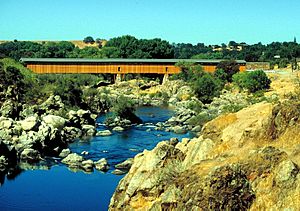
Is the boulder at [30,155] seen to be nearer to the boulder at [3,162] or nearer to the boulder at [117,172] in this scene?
the boulder at [3,162]

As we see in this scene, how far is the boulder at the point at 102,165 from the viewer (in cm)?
3772

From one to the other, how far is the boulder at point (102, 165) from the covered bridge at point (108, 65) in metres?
57.3

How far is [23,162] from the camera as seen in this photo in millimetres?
39750

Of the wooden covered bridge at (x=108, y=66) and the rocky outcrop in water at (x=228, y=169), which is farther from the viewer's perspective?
the wooden covered bridge at (x=108, y=66)

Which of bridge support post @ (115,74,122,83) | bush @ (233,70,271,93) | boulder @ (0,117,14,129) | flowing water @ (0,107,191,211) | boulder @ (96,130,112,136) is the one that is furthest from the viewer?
bridge support post @ (115,74,122,83)

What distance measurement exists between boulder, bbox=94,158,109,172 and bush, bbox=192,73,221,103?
39.1 meters

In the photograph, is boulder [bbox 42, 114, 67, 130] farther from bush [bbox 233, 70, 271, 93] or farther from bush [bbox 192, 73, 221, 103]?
bush [bbox 233, 70, 271, 93]

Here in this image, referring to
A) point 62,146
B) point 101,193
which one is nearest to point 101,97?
point 62,146

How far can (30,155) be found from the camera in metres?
40.8

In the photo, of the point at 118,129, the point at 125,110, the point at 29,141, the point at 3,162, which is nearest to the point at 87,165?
the point at 3,162

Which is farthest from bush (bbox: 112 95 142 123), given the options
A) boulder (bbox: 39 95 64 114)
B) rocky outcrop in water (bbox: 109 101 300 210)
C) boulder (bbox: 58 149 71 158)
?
rocky outcrop in water (bbox: 109 101 300 210)

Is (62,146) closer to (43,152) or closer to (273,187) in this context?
(43,152)

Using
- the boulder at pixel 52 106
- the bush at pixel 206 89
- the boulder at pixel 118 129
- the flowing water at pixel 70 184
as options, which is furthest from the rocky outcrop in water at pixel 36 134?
the bush at pixel 206 89

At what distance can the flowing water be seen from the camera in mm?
30250
